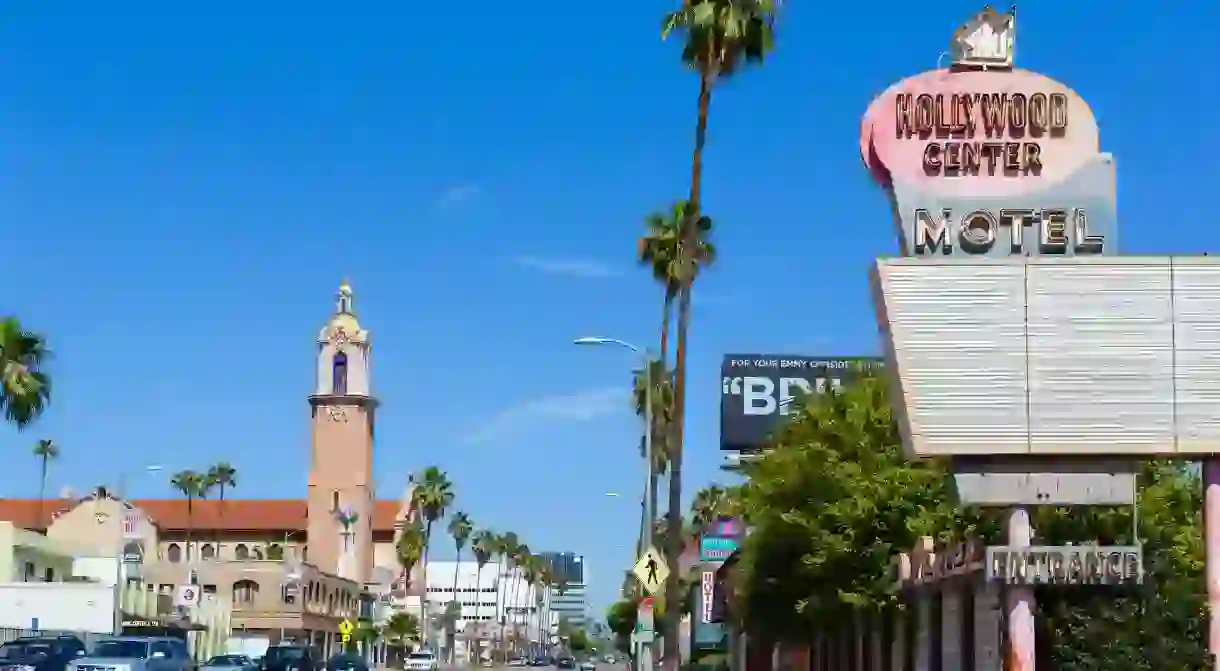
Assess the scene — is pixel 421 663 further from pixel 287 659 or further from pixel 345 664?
pixel 287 659

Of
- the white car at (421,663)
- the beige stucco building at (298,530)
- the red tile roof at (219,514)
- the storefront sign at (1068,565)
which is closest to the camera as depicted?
the storefront sign at (1068,565)

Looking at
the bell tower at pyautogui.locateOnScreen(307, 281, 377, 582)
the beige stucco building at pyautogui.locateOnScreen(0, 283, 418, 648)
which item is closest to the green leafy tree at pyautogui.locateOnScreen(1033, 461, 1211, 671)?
the beige stucco building at pyautogui.locateOnScreen(0, 283, 418, 648)

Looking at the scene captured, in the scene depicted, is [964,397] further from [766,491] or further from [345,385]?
[345,385]

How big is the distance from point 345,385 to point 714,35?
378 ft

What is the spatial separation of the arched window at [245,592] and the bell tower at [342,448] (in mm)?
36711

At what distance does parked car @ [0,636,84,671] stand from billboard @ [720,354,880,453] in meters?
37.5

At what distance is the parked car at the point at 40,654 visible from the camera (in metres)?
41.9

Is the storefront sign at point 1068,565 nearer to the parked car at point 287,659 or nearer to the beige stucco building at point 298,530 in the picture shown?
the parked car at point 287,659

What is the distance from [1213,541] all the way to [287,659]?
33.7 metres

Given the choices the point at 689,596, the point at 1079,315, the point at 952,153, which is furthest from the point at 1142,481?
the point at 689,596

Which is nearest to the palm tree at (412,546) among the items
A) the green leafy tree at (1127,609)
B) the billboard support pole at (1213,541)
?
the green leafy tree at (1127,609)

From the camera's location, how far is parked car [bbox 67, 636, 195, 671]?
4002cm

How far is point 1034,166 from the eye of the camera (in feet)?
88.3

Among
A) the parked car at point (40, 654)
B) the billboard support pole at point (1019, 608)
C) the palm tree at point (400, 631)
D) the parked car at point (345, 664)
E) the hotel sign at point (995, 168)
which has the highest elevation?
the hotel sign at point (995, 168)
